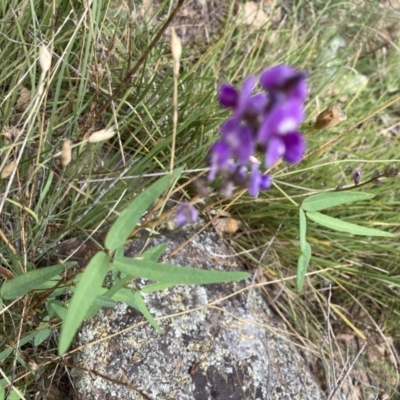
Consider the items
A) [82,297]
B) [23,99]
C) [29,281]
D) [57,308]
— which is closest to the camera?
[82,297]

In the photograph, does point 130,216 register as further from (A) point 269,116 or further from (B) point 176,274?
(A) point 269,116

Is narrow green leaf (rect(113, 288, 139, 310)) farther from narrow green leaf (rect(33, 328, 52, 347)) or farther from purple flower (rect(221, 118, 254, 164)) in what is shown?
purple flower (rect(221, 118, 254, 164))

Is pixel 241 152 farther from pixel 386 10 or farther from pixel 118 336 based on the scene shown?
pixel 386 10

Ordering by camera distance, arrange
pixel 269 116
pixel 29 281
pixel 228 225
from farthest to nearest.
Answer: pixel 228 225, pixel 29 281, pixel 269 116

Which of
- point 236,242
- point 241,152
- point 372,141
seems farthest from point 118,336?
point 372,141

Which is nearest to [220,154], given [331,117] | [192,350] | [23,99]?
[331,117]

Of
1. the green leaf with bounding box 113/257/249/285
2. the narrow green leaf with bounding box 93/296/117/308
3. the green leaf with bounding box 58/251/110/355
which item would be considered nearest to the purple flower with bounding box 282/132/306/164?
the green leaf with bounding box 113/257/249/285
